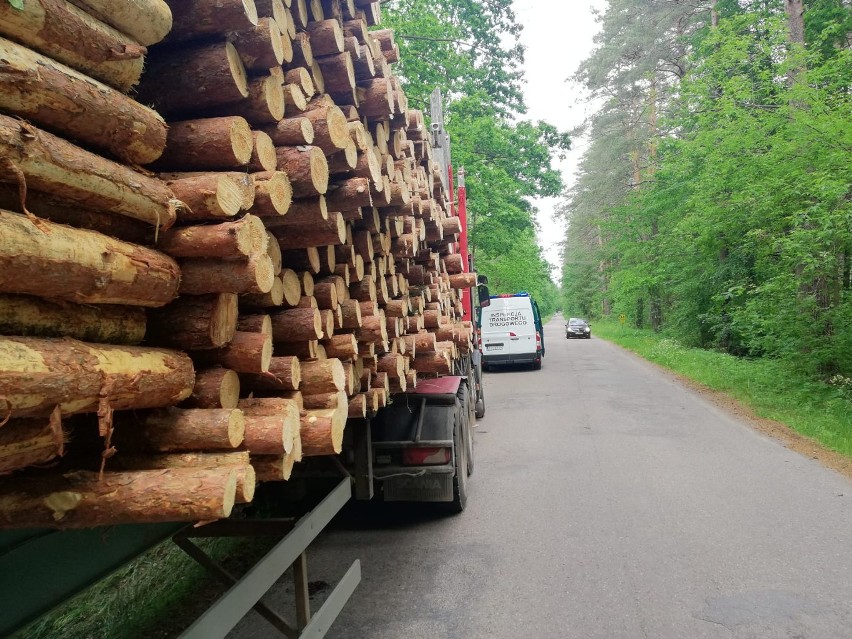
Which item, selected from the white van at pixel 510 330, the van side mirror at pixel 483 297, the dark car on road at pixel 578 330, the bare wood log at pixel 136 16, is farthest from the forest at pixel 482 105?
the dark car on road at pixel 578 330

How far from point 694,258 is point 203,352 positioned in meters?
21.6

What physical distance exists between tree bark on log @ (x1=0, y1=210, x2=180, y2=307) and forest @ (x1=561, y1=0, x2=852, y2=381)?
10.5 meters

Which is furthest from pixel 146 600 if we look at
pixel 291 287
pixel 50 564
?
pixel 291 287

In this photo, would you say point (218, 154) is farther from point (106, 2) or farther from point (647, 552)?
point (647, 552)

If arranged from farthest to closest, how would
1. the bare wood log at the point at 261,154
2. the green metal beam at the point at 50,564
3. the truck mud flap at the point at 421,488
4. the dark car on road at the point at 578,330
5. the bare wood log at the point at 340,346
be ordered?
1. the dark car on road at the point at 578,330
2. the truck mud flap at the point at 421,488
3. the bare wood log at the point at 340,346
4. the bare wood log at the point at 261,154
5. the green metal beam at the point at 50,564

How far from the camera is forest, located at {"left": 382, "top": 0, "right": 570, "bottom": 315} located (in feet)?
54.6

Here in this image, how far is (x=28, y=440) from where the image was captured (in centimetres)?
173

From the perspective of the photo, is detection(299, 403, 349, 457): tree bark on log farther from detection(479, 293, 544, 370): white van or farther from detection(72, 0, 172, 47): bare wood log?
detection(479, 293, 544, 370): white van

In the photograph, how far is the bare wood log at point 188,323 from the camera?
2281 mm

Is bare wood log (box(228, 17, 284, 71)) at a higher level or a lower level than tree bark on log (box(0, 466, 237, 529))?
higher

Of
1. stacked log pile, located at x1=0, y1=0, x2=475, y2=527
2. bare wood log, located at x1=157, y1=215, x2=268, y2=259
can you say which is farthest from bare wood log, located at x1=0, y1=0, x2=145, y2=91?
bare wood log, located at x1=157, y1=215, x2=268, y2=259

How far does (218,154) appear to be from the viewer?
7.64 ft

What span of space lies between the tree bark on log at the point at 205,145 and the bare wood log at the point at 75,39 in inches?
11.8

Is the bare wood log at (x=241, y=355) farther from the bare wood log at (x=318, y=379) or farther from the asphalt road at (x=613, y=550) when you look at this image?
the asphalt road at (x=613, y=550)
